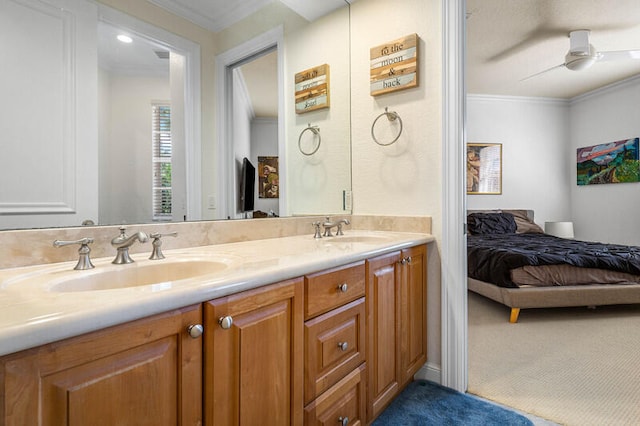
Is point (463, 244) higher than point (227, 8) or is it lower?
lower

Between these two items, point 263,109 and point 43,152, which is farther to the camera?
point 263,109

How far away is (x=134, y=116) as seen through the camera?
50.5 inches

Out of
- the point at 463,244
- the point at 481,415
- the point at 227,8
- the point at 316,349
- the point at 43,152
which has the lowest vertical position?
the point at 481,415

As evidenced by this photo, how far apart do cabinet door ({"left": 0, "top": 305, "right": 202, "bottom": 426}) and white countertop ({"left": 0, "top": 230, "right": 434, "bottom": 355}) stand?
0.11ft

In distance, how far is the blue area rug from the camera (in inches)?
61.6

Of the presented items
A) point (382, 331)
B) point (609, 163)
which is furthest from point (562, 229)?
point (382, 331)

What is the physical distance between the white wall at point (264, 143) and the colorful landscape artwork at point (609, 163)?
5324 millimetres

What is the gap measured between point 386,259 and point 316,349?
0.56 metres

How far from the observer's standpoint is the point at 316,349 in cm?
114

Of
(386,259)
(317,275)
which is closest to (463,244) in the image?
(386,259)

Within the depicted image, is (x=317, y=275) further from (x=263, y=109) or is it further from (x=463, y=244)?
(x=263, y=109)

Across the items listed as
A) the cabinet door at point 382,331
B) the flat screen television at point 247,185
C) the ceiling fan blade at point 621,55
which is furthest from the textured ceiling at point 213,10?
the ceiling fan blade at point 621,55

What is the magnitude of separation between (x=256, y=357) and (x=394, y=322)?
0.88 metres

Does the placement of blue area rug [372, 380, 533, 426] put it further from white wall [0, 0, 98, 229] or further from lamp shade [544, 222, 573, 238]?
lamp shade [544, 222, 573, 238]
